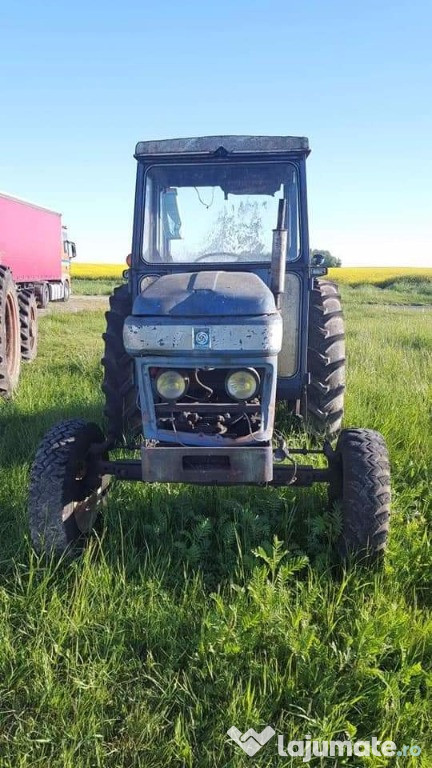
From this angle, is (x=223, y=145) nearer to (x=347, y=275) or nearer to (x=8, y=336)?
(x=8, y=336)

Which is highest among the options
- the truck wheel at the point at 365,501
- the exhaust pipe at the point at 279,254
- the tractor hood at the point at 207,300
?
the exhaust pipe at the point at 279,254

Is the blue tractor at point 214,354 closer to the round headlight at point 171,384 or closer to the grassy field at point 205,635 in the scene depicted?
the round headlight at point 171,384

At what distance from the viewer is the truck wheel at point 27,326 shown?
7972 mm

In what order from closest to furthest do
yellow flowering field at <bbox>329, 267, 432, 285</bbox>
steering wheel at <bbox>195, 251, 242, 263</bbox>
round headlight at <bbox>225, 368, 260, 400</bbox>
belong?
round headlight at <bbox>225, 368, 260, 400</bbox>, steering wheel at <bbox>195, 251, 242, 263</bbox>, yellow flowering field at <bbox>329, 267, 432, 285</bbox>

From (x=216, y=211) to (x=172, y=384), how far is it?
1614 millimetres

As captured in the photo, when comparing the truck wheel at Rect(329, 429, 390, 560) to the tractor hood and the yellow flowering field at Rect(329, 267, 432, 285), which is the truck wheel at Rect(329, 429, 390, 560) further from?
the yellow flowering field at Rect(329, 267, 432, 285)

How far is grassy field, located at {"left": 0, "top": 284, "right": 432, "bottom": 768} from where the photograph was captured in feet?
6.44

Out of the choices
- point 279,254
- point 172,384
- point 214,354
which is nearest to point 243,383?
point 214,354

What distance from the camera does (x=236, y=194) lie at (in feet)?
13.1

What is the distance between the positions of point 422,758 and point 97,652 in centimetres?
116

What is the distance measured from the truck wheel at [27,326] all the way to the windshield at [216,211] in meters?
4.50

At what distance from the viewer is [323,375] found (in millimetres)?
4070

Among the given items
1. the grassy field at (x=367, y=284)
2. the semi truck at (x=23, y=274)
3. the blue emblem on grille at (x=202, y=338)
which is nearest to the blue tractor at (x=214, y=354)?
the blue emblem on grille at (x=202, y=338)

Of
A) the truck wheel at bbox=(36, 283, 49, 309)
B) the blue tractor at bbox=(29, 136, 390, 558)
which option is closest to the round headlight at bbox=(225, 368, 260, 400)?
the blue tractor at bbox=(29, 136, 390, 558)
